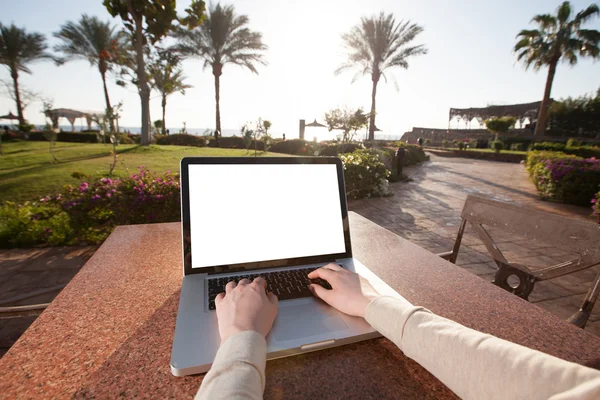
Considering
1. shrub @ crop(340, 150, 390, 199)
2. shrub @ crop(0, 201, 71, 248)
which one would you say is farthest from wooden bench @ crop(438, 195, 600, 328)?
shrub @ crop(340, 150, 390, 199)

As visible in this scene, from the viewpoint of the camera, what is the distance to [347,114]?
19.3 metres

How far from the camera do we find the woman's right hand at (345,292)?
0.75 m

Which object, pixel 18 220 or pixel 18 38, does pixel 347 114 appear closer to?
pixel 18 220

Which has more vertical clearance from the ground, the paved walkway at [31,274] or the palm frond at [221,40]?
the palm frond at [221,40]

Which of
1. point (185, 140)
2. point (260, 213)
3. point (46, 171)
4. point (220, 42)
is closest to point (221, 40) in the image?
point (220, 42)

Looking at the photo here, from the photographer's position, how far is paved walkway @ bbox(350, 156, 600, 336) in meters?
3.01

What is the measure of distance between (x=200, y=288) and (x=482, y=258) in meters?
4.14

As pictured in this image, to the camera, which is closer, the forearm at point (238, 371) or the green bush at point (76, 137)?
the forearm at point (238, 371)

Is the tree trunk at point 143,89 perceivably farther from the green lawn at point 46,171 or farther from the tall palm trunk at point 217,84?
the tall palm trunk at point 217,84

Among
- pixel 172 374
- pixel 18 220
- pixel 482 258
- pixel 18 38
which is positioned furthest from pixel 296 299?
pixel 18 38

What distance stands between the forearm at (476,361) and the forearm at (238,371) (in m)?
0.30

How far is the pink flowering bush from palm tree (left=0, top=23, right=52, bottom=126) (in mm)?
29722

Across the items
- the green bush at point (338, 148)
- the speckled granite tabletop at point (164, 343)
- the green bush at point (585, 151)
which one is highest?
the green bush at point (585, 151)

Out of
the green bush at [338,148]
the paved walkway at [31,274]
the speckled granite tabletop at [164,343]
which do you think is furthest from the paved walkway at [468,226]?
the green bush at [338,148]
